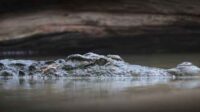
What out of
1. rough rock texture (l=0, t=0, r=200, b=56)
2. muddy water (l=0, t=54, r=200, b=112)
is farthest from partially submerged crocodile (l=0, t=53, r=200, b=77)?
rough rock texture (l=0, t=0, r=200, b=56)

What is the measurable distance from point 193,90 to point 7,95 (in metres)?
1.23

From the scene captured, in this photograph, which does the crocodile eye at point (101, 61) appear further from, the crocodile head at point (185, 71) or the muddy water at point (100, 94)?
the crocodile head at point (185, 71)

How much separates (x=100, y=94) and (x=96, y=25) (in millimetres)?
3372

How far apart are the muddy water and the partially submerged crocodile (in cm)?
12

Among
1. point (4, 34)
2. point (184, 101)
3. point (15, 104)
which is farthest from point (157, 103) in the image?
point (4, 34)

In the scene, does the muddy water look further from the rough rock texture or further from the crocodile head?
the rough rock texture

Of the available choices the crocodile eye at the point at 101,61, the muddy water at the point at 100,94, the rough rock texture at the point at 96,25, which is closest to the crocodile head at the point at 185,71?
the muddy water at the point at 100,94

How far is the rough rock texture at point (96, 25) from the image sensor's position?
21.0ft

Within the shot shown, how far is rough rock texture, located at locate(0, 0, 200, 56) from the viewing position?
6.40 meters

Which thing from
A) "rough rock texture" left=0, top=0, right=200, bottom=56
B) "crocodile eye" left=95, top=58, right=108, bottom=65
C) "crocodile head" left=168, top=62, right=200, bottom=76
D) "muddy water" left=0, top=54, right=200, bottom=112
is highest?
"rough rock texture" left=0, top=0, right=200, bottom=56

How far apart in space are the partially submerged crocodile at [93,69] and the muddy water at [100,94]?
116 millimetres

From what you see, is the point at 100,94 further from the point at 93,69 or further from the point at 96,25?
the point at 96,25

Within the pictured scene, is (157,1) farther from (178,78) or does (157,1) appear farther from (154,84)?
(154,84)

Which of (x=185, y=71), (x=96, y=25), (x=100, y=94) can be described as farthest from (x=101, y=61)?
(x=96, y=25)
